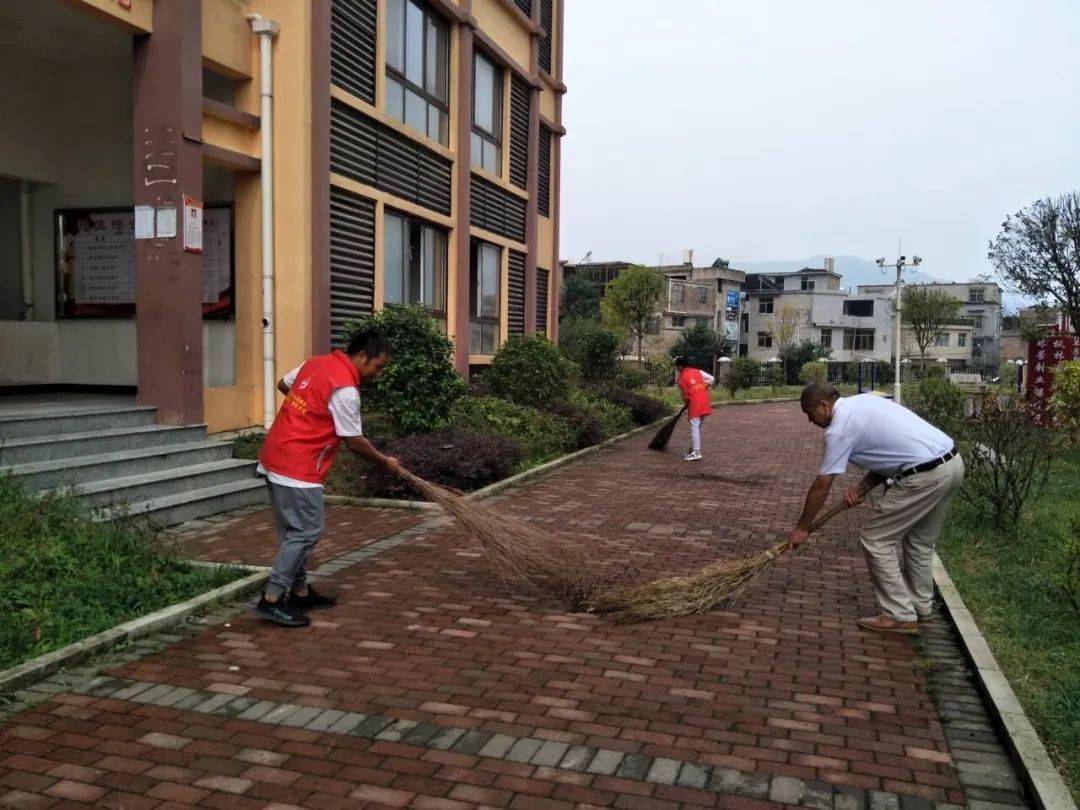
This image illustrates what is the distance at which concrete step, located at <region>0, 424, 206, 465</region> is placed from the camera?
721 centimetres

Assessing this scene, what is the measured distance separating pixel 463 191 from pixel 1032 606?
1113 cm

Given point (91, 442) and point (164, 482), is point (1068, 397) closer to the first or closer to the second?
point (164, 482)

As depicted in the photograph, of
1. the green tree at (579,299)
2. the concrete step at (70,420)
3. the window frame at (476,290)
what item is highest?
the green tree at (579,299)

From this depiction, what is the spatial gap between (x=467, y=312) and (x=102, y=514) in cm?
909

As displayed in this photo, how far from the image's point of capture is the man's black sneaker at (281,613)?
16.7 ft

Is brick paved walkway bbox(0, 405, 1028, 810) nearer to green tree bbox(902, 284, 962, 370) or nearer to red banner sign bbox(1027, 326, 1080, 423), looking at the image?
red banner sign bbox(1027, 326, 1080, 423)

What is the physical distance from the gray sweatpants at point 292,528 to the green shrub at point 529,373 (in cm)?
867

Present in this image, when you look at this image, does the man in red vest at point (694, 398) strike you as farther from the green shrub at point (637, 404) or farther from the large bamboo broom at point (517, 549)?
the large bamboo broom at point (517, 549)

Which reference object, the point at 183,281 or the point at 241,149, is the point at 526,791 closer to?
the point at 183,281

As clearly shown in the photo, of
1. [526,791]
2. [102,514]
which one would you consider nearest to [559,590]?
[526,791]

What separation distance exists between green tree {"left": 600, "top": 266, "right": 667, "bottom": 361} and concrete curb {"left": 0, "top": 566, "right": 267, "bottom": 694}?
110ft

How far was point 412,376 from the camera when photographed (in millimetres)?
10344

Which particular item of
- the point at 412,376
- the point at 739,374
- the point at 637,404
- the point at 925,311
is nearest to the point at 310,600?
the point at 412,376

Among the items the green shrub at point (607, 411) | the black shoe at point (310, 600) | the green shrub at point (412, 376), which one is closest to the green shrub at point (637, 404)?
the green shrub at point (607, 411)
